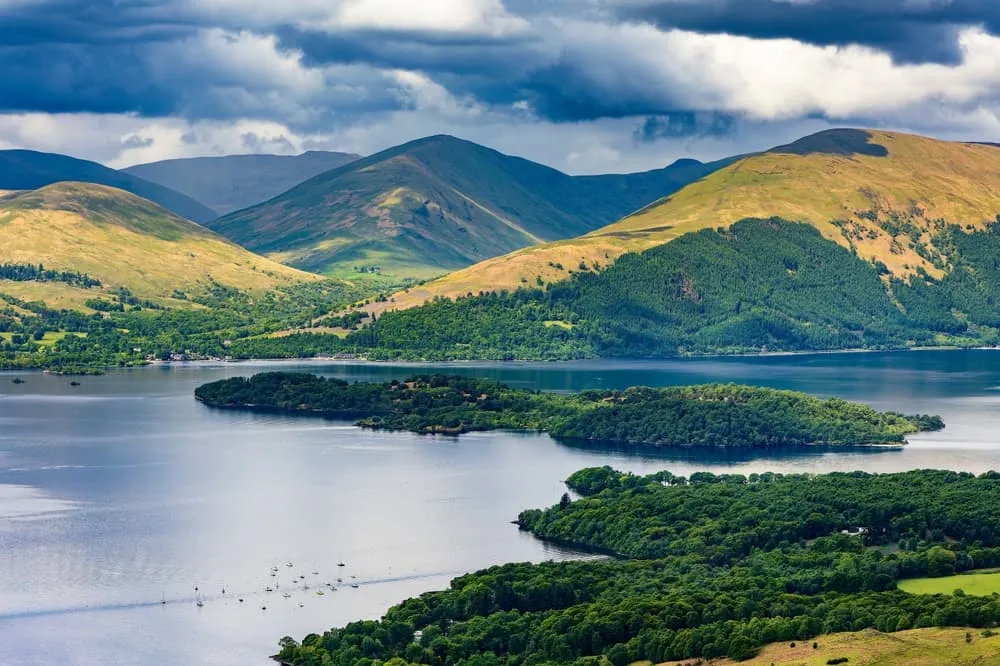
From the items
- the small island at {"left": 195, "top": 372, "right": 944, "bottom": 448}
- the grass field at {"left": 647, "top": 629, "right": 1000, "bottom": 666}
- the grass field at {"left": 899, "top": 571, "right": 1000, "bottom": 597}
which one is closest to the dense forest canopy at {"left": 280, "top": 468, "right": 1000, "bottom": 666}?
the grass field at {"left": 899, "top": 571, "right": 1000, "bottom": 597}

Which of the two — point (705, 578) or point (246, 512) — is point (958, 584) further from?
point (246, 512)

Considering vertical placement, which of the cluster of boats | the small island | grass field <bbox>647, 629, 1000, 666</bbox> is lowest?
the cluster of boats

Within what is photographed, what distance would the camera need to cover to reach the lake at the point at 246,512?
300 ft

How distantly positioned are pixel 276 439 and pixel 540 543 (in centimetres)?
6077

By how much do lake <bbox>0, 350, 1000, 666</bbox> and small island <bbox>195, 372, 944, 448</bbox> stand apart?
203 inches

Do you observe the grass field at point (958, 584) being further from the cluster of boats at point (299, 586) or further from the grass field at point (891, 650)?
the cluster of boats at point (299, 586)

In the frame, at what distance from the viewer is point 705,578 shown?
9512 centimetres

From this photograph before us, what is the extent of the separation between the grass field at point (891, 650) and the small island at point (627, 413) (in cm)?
8714

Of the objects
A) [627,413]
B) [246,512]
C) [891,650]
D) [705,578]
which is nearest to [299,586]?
[705,578]

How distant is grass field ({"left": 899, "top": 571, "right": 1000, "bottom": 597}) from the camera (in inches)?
3595

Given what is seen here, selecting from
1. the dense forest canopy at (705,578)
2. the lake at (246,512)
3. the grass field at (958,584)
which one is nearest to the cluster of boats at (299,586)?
the lake at (246,512)

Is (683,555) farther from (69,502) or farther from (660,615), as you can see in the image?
(69,502)

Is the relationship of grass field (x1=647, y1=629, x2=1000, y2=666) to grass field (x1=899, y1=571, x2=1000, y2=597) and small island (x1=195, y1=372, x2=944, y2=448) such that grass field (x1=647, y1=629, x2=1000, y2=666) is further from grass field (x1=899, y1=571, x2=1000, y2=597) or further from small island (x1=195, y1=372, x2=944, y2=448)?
small island (x1=195, y1=372, x2=944, y2=448)

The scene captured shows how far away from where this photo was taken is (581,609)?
85938mm
